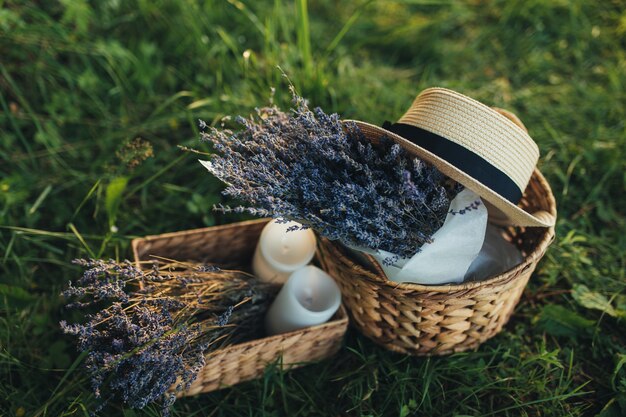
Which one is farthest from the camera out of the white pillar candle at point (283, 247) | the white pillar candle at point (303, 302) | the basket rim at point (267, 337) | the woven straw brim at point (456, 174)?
the white pillar candle at point (283, 247)

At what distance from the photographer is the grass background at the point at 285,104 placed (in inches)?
63.0

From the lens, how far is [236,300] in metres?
1.58

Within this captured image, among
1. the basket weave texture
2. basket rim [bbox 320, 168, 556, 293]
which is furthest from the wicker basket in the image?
basket rim [bbox 320, 168, 556, 293]

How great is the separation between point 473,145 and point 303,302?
0.72 meters

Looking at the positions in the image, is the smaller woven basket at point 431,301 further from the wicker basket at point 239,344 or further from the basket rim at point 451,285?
the wicker basket at point 239,344

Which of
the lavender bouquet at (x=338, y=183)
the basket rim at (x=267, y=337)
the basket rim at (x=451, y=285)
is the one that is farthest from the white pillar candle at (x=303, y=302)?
the lavender bouquet at (x=338, y=183)

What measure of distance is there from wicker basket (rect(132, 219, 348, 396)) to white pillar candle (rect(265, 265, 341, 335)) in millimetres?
43

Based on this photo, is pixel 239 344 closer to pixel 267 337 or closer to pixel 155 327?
pixel 267 337

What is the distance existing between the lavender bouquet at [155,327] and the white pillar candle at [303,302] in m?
0.09

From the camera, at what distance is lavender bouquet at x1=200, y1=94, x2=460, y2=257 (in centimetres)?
129

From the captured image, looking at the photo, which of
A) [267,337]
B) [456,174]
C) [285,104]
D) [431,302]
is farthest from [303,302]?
[285,104]

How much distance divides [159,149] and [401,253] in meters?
1.30

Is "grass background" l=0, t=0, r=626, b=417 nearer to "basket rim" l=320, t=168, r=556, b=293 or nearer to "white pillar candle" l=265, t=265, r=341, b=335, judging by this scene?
"white pillar candle" l=265, t=265, r=341, b=335

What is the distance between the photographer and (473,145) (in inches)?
52.6
